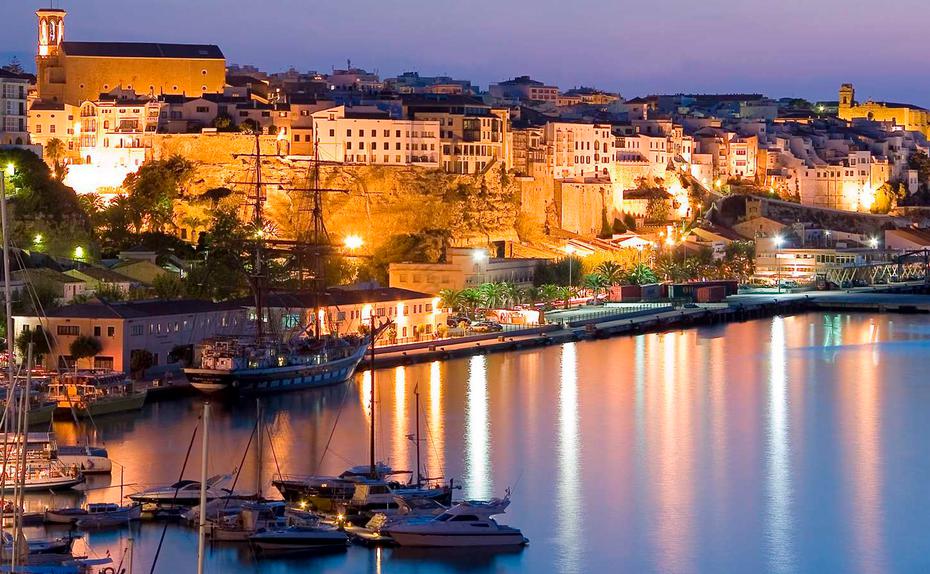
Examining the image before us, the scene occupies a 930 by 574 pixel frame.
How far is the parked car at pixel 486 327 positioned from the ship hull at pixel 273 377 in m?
6.37

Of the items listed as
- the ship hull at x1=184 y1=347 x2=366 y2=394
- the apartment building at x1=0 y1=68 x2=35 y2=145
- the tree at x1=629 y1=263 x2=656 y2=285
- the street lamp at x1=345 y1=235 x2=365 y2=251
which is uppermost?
the apartment building at x1=0 y1=68 x2=35 y2=145

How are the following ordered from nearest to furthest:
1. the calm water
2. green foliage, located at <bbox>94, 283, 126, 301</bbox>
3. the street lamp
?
the calm water → green foliage, located at <bbox>94, 283, 126, 301</bbox> → the street lamp

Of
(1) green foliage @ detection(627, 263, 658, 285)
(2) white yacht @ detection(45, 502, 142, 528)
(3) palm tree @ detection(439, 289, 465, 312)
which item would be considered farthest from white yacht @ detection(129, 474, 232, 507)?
(1) green foliage @ detection(627, 263, 658, 285)

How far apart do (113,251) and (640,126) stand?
21.0 m

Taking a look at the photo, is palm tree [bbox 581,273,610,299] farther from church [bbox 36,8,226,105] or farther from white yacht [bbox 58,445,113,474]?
white yacht [bbox 58,445,113,474]

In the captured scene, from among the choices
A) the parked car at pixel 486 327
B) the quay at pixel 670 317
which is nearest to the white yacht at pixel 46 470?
the quay at pixel 670 317

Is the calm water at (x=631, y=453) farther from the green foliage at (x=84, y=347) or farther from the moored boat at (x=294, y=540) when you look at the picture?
the green foliage at (x=84, y=347)

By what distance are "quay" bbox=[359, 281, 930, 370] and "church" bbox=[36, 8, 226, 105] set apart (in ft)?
37.5

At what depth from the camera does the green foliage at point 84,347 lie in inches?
1081

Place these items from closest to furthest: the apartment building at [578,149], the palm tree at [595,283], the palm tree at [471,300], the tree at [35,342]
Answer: the tree at [35,342] < the palm tree at [471,300] < the palm tree at [595,283] < the apartment building at [578,149]

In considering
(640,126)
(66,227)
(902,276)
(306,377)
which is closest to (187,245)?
(66,227)

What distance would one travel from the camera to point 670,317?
42.2 metres

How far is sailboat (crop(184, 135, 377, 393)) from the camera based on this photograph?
27.6m

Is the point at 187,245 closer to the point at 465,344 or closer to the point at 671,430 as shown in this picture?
the point at 465,344
